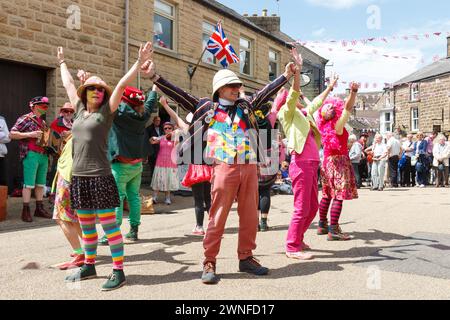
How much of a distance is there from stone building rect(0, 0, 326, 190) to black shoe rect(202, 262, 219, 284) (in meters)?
7.19

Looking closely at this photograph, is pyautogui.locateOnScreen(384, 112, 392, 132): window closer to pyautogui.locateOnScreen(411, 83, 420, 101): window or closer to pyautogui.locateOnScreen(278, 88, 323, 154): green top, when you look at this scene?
pyautogui.locateOnScreen(411, 83, 420, 101): window

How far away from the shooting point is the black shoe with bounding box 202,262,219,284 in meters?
3.77

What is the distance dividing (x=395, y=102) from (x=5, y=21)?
3707cm

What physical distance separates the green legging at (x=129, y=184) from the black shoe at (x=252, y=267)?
175 cm

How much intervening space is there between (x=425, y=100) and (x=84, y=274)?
36339 mm

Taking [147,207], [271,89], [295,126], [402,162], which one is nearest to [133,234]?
[295,126]

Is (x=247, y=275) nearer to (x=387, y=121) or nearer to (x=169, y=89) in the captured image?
(x=169, y=89)

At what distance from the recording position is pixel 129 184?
18.2 feet

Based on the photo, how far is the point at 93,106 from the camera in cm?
379

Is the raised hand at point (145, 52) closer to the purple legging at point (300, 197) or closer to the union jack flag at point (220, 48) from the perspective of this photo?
the purple legging at point (300, 197)

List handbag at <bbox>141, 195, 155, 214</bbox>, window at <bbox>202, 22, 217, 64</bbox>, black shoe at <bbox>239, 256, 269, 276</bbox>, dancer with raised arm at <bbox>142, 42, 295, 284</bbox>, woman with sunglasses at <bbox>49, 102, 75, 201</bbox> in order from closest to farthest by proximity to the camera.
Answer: dancer with raised arm at <bbox>142, 42, 295, 284</bbox> < black shoe at <bbox>239, 256, 269, 276</bbox> < woman with sunglasses at <bbox>49, 102, 75, 201</bbox> < handbag at <bbox>141, 195, 155, 214</bbox> < window at <bbox>202, 22, 217, 64</bbox>

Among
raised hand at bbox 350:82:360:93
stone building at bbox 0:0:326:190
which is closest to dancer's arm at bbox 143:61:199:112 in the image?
raised hand at bbox 350:82:360:93
